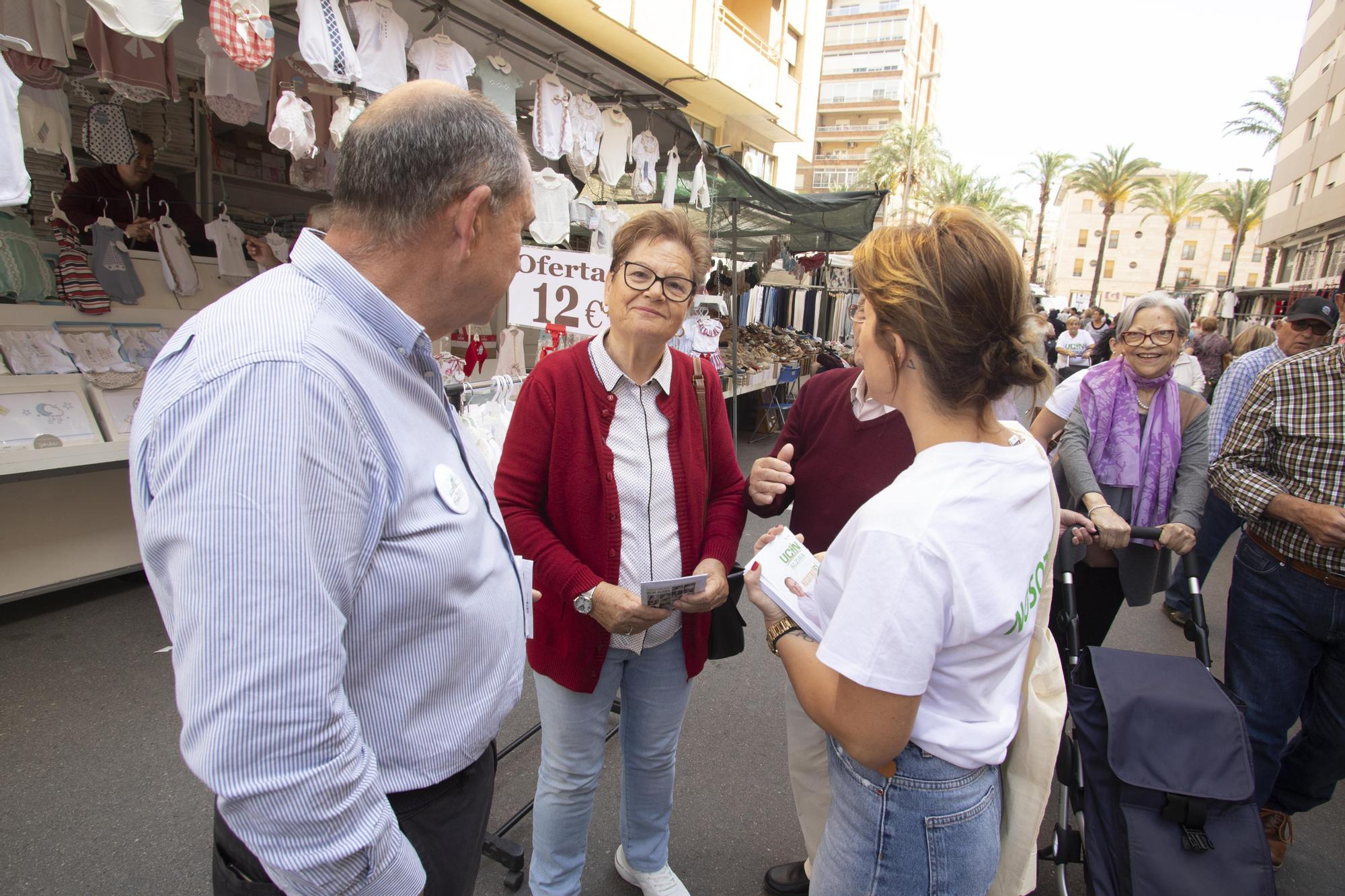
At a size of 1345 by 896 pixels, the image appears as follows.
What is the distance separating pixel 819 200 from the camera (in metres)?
7.20

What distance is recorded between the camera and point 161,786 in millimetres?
2627

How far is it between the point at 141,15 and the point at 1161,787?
15.4 ft

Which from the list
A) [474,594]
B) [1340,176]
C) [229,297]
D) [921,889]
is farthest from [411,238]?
[1340,176]

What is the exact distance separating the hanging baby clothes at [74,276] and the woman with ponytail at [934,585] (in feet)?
15.2

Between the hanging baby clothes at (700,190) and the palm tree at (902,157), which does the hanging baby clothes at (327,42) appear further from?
the palm tree at (902,157)

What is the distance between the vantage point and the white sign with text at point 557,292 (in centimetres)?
356

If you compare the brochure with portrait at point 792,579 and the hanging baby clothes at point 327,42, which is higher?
the hanging baby clothes at point 327,42

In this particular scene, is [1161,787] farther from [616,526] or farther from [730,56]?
[730,56]

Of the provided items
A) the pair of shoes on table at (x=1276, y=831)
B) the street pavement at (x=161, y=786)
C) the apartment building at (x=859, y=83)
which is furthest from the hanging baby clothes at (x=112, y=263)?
the apartment building at (x=859, y=83)

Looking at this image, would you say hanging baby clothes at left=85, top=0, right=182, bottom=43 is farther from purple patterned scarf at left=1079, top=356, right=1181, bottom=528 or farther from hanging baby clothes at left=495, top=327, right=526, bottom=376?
purple patterned scarf at left=1079, top=356, right=1181, bottom=528

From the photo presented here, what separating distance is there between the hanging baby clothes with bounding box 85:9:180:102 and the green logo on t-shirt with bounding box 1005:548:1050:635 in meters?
4.78

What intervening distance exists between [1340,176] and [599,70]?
32.4 meters

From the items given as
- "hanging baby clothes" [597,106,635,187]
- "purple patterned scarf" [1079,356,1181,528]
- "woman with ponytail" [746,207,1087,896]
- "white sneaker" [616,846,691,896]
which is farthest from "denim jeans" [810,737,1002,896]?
"hanging baby clothes" [597,106,635,187]

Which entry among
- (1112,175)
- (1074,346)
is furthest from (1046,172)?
(1074,346)
